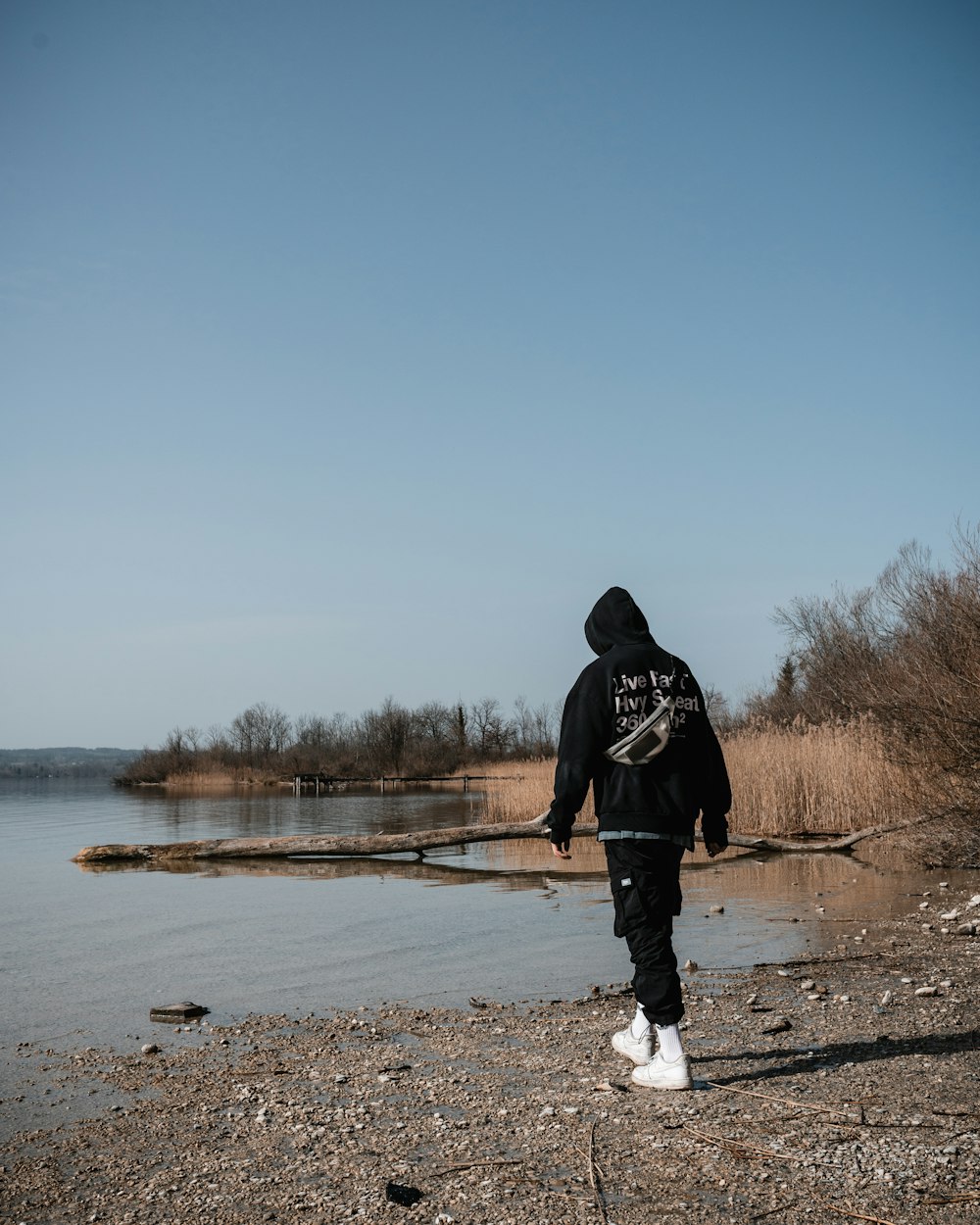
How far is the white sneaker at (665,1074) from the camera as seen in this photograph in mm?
4574

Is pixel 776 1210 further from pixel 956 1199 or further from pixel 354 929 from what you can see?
pixel 354 929

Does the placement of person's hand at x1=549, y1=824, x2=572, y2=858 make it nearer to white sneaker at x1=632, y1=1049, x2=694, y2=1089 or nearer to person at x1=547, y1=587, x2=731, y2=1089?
person at x1=547, y1=587, x2=731, y2=1089

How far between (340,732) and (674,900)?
91.4 m

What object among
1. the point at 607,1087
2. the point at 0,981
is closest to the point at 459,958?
the point at 0,981

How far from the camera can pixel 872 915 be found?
10.3 meters

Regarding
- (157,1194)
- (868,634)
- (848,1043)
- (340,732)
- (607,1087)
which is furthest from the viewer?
(340,732)

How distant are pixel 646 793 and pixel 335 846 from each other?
43.4 ft

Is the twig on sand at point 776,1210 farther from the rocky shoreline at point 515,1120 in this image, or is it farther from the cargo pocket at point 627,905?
the cargo pocket at point 627,905

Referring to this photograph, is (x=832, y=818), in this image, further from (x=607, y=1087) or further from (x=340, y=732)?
(x=340, y=732)

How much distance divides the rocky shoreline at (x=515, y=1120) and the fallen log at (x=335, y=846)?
1059 centimetres

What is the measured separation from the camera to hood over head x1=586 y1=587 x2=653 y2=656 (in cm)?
504

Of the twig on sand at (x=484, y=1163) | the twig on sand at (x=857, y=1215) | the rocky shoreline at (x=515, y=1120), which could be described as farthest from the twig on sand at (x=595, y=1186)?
the twig on sand at (x=857, y=1215)

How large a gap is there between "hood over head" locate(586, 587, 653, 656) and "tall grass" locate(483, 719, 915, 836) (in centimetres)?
1290

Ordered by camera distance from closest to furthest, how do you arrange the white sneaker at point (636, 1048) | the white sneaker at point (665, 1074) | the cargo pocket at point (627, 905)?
the white sneaker at point (665, 1074)
the cargo pocket at point (627, 905)
the white sneaker at point (636, 1048)
